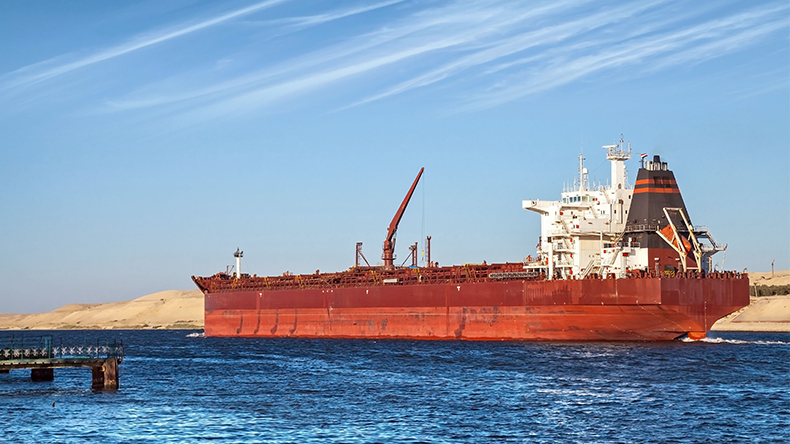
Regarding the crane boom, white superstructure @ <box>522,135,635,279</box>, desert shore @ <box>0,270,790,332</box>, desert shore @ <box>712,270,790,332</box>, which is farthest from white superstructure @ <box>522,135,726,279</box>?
desert shore @ <box>0,270,790,332</box>

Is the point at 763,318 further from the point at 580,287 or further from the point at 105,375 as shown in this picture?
the point at 105,375

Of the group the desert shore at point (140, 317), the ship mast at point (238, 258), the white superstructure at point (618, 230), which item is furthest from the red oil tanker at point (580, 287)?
the desert shore at point (140, 317)

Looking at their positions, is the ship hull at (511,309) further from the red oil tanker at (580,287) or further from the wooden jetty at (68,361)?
the wooden jetty at (68,361)

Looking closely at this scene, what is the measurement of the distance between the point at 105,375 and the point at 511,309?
2277cm

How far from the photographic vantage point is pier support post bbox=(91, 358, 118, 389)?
95.6 ft

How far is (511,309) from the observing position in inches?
1813

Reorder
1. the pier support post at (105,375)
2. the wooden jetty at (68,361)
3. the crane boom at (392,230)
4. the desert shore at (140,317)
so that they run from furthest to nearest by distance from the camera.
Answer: the desert shore at (140,317) → the crane boom at (392,230) → the pier support post at (105,375) → the wooden jetty at (68,361)

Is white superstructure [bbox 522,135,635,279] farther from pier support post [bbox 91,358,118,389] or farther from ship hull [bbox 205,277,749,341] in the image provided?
pier support post [bbox 91,358,118,389]

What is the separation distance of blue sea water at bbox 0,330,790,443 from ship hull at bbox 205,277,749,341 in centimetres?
160

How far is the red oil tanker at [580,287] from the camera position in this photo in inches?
1633

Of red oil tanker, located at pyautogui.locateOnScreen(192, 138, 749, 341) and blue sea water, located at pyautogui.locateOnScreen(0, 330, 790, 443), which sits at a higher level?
red oil tanker, located at pyautogui.locateOnScreen(192, 138, 749, 341)

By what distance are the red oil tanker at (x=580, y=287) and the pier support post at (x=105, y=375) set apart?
22.3 m

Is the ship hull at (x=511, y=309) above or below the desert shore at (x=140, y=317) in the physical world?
above

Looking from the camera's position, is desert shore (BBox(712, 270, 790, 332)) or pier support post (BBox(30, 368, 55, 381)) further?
desert shore (BBox(712, 270, 790, 332))
